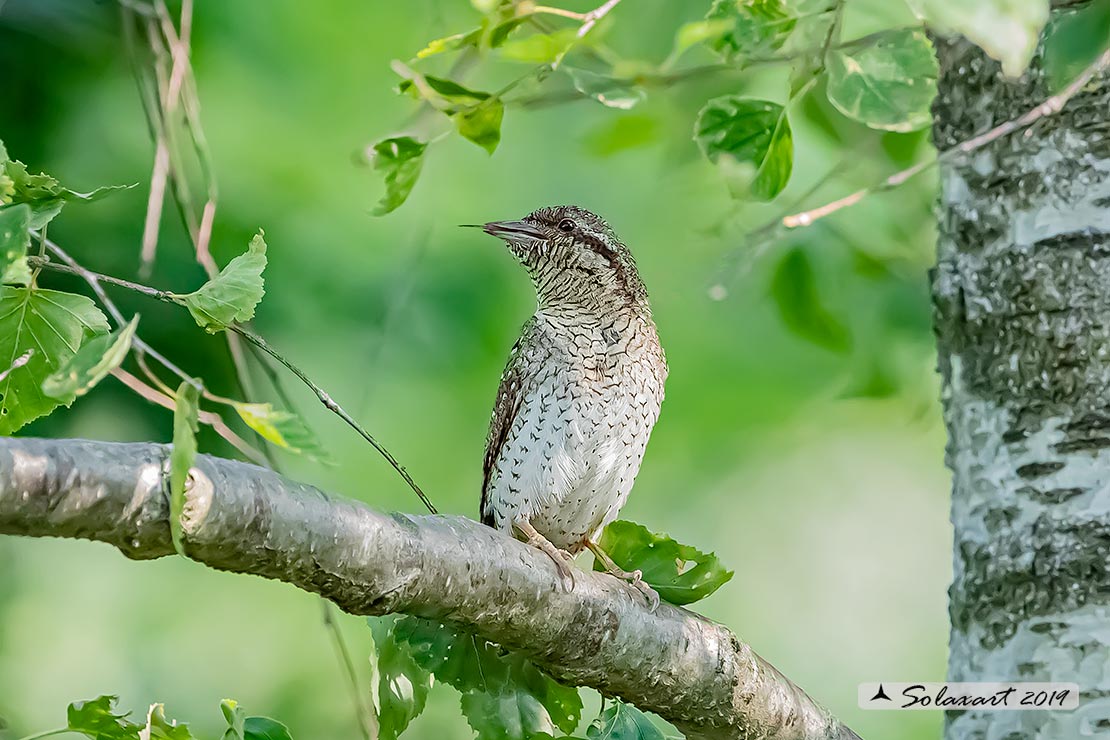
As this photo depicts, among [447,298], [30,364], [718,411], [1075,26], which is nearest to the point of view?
[30,364]

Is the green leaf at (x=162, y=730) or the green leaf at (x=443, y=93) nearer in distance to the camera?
the green leaf at (x=162, y=730)

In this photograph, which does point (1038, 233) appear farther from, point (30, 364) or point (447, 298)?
→ point (447, 298)

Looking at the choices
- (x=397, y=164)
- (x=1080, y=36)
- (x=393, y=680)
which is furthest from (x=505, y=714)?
(x=1080, y=36)

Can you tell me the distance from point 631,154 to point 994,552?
12.6 ft

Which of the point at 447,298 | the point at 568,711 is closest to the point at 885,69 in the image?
the point at 568,711

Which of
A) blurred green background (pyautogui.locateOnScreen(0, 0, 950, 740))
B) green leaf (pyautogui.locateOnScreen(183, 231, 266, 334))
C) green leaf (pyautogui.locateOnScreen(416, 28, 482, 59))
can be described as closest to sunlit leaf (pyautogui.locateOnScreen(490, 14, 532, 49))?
green leaf (pyautogui.locateOnScreen(416, 28, 482, 59))

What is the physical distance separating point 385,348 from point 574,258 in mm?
A: 1655

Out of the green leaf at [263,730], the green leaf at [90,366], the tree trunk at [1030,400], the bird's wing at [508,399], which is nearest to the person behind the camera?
the green leaf at [90,366]

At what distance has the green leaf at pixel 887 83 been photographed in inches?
77.6

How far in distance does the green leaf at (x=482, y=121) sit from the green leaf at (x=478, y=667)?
0.81 meters

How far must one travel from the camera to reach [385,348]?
418cm

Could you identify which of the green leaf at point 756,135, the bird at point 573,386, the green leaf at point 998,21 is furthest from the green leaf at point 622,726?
the green leaf at point 998,21

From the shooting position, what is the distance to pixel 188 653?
5.29 metres

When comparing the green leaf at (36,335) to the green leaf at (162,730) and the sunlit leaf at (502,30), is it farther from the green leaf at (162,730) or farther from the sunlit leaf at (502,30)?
the sunlit leaf at (502,30)
